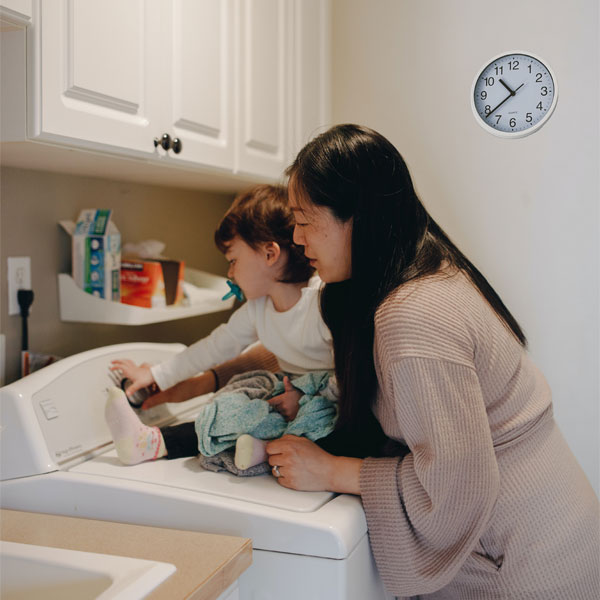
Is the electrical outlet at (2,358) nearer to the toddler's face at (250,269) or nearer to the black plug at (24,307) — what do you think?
the black plug at (24,307)

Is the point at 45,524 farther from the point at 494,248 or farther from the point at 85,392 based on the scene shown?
the point at 494,248

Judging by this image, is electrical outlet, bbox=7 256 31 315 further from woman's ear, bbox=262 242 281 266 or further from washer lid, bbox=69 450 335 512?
woman's ear, bbox=262 242 281 266

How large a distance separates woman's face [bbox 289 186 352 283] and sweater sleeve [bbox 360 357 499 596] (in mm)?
220

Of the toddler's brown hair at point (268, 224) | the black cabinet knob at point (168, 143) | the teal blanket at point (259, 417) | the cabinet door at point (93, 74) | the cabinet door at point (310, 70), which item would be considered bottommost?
the teal blanket at point (259, 417)

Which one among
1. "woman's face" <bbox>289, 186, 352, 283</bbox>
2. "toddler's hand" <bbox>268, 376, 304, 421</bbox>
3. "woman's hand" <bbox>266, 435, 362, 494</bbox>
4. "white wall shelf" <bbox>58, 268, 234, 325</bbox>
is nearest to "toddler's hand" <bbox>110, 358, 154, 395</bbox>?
"white wall shelf" <bbox>58, 268, 234, 325</bbox>

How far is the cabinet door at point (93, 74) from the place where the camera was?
0.98 m

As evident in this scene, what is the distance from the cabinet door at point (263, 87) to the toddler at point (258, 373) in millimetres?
241

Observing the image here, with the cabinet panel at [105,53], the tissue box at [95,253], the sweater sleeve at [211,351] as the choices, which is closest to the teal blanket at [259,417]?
the sweater sleeve at [211,351]

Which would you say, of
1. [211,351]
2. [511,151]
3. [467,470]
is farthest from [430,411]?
[511,151]

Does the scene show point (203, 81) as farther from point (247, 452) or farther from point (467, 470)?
point (467, 470)

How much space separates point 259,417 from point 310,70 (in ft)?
3.77

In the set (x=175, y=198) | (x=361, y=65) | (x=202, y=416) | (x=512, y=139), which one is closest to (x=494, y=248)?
(x=512, y=139)

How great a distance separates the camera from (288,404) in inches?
48.5

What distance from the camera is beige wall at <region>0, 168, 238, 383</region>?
1.38 meters
